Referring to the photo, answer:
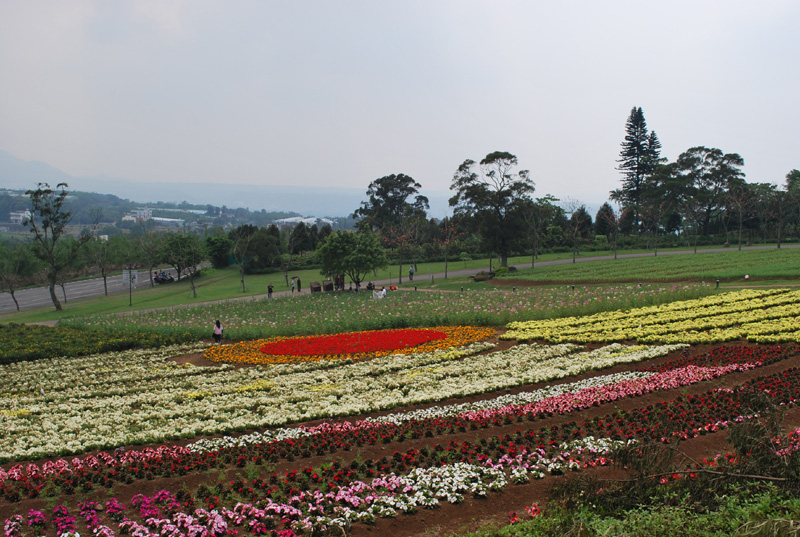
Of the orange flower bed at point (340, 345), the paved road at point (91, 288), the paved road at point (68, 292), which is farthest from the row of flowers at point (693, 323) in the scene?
the paved road at point (68, 292)

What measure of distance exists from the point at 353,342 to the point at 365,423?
10.1m

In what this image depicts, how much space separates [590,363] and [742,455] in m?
9.09

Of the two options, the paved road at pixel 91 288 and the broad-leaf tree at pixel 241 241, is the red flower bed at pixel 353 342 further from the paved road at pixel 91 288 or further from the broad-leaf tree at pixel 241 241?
the broad-leaf tree at pixel 241 241

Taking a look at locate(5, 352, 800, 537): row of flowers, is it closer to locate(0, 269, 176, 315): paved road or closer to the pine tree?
locate(0, 269, 176, 315): paved road

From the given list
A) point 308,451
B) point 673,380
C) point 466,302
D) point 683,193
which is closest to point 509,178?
point 466,302

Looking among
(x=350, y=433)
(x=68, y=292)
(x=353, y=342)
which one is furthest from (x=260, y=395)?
(x=68, y=292)

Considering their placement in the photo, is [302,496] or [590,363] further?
[590,363]

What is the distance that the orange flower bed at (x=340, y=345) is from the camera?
65.8 ft

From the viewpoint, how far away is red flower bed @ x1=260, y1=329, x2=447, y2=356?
20.7m

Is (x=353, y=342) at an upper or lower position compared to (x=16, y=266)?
lower

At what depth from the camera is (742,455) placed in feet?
23.3

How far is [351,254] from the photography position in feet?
139

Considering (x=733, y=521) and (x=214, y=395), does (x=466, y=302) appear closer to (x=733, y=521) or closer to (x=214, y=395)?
(x=214, y=395)

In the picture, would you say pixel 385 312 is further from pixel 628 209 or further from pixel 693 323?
pixel 628 209
